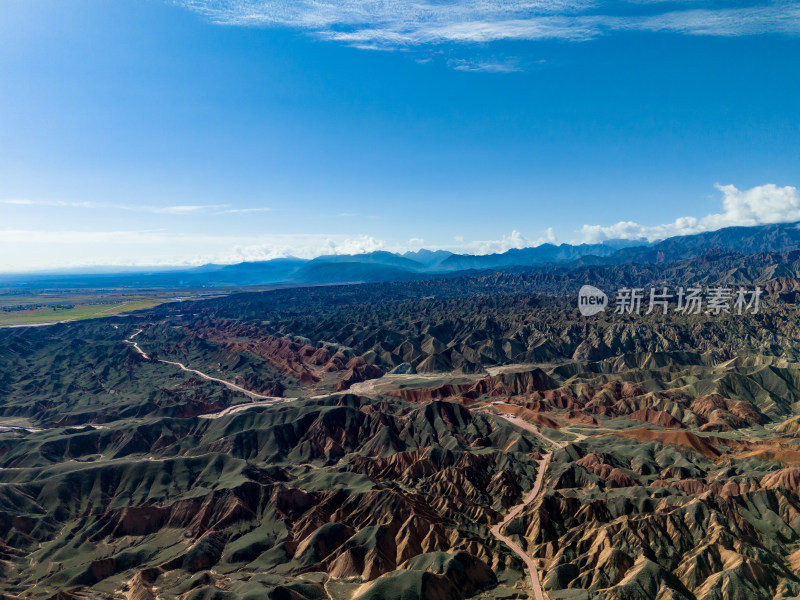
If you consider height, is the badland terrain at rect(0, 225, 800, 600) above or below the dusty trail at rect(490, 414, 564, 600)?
above

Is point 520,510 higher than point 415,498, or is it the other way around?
point 415,498

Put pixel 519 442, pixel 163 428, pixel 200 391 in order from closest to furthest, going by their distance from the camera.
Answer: pixel 519 442 < pixel 163 428 < pixel 200 391

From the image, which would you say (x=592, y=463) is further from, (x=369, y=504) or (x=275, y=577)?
(x=275, y=577)

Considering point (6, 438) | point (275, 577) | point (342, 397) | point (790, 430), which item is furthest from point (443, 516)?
point (6, 438)

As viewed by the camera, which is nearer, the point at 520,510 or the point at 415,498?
the point at 520,510

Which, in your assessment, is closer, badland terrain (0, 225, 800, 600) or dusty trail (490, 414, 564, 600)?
badland terrain (0, 225, 800, 600)

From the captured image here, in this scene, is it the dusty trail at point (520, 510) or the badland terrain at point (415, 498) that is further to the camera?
the dusty trail at point (520, 510)

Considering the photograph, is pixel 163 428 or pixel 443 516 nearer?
pixel 443 516

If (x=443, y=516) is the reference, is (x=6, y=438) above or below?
above

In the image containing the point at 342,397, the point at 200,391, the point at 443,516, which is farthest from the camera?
the point at 200,391

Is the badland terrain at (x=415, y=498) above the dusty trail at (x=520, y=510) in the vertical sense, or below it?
above

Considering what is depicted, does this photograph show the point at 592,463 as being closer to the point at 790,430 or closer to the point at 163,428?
the point at 790,430
